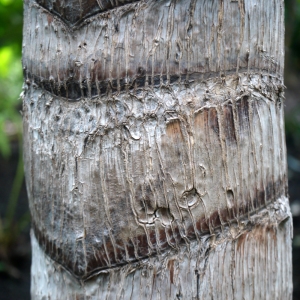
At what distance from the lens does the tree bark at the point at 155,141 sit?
0.76 m

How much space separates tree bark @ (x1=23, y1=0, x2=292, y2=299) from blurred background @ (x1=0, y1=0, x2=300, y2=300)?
3.44 ft

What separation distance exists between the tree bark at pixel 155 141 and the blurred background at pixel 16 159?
3.44 feet

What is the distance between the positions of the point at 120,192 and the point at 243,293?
0.34m

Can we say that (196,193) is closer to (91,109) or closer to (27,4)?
(91,109)

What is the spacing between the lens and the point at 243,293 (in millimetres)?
863

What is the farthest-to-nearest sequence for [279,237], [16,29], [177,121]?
[16,29], [279,237], [177,121]

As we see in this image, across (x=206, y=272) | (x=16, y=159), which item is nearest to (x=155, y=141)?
(x=206, y=272)

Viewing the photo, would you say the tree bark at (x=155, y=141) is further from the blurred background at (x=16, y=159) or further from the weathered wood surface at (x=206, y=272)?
the blurred background at (x=16, y=159)

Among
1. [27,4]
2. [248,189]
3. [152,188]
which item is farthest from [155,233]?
[27,4]

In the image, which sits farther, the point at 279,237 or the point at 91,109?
the point at 279,237

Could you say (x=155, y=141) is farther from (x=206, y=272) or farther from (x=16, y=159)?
(x=16, y=159)

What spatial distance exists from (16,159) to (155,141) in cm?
428

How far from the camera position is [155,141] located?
769 millimetres

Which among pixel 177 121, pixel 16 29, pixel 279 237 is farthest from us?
pixel 16 29
